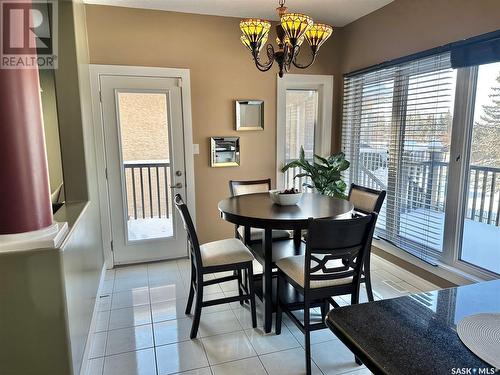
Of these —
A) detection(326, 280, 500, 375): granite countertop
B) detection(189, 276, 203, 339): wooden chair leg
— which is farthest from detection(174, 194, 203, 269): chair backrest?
detection(326, 280, 500, 375): granite countertop

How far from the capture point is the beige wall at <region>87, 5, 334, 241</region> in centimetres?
329

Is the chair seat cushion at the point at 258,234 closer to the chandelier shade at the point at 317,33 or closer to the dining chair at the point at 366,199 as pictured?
the dining chair at the point at 366,199

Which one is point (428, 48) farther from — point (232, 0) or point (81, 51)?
point (81, 51)

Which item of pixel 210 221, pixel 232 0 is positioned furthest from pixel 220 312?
pixel 232 0

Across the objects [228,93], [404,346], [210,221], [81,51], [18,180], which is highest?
[81,51]

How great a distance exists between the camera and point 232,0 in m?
3.15

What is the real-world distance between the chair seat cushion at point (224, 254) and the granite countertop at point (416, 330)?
1484mm

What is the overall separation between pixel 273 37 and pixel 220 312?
300cm

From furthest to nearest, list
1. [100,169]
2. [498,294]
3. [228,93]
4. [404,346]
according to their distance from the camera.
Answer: [228,93] < [100,169] < [498,294] < [404,346]

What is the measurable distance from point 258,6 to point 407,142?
2005 mm

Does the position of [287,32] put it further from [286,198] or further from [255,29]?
[286,198]

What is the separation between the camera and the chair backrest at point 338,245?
1887 mm

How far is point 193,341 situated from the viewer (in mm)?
2291

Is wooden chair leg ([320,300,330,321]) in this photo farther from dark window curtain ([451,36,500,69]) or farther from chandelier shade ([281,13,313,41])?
dark window curtain ([451,36,500,69])
